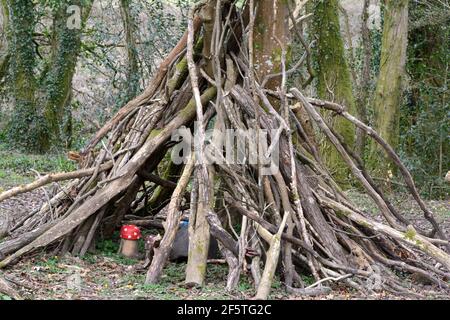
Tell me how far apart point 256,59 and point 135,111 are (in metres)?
1.24

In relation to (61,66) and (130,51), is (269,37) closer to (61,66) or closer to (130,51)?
(130,51)

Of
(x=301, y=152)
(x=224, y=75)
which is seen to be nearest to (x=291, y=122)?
(x=301, y=152)

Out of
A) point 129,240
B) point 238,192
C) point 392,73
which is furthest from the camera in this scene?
point 392,73

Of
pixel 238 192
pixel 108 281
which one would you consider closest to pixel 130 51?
pixel 238 192

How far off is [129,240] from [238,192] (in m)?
1.17

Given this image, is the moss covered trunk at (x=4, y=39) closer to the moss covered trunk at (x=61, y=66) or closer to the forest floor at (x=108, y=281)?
the moss covered trunk at (x=61, y=66)

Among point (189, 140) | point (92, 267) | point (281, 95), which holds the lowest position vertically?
point (92, 267)

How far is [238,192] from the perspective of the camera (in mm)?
5875

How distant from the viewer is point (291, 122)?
656cm

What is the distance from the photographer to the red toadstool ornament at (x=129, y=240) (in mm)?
6406

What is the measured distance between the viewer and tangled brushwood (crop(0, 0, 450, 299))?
17.8 ft

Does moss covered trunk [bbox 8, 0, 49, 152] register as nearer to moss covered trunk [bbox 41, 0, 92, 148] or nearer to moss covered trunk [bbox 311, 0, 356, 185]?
moss covered trunk [bbox 41, 0, 92, 148]

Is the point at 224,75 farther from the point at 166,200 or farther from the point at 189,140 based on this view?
the point at 166,200

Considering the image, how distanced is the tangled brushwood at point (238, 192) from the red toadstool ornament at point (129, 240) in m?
0.25
